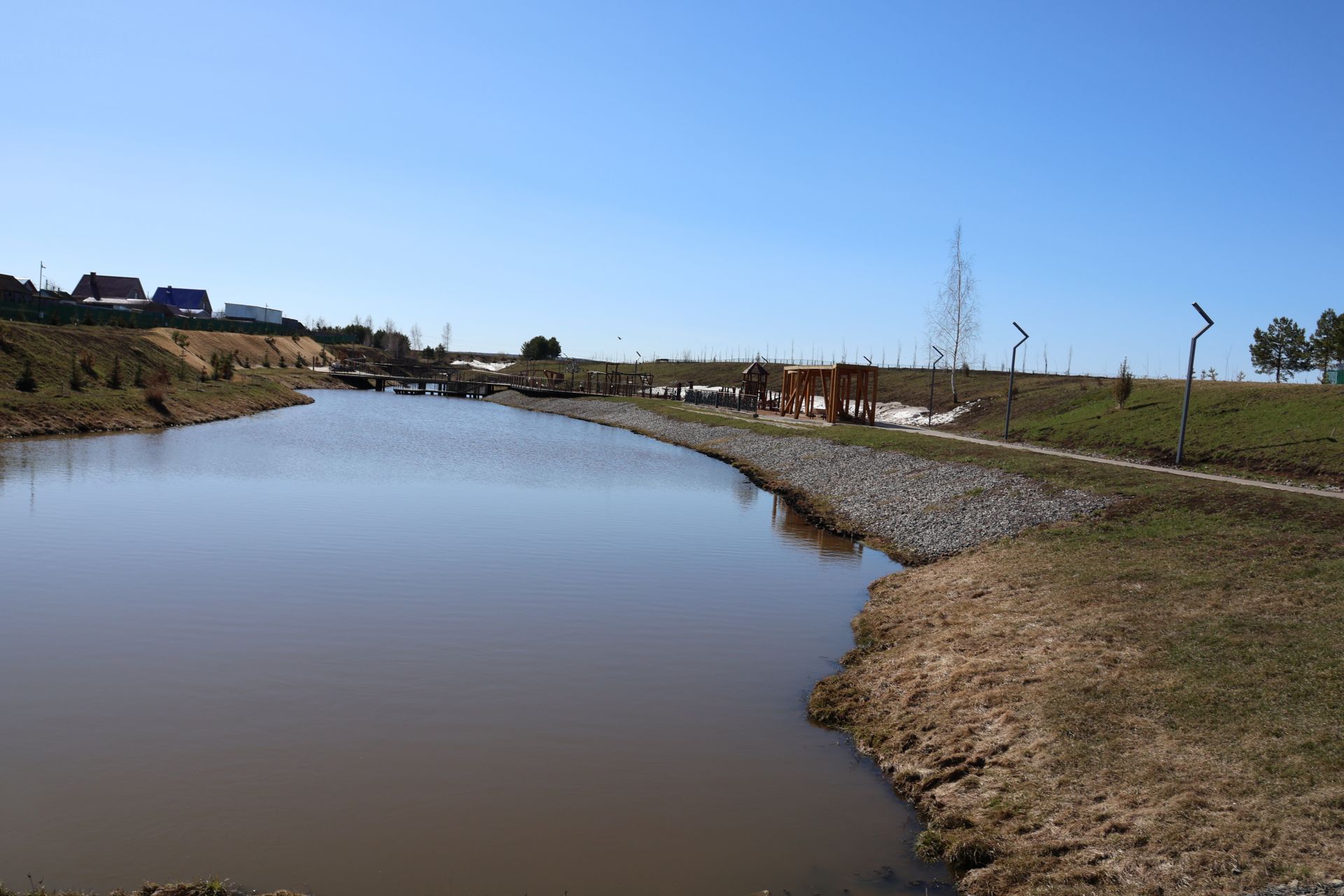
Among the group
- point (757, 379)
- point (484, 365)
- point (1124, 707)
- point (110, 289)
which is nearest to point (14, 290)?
point (110, 289)

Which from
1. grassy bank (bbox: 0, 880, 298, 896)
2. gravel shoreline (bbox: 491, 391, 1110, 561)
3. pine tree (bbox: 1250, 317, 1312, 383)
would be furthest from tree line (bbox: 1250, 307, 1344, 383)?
grassy bank (bbox: 0, 880, 298, 896)

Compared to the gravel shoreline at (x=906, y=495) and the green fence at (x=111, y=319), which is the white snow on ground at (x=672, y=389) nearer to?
the gravel shoreline at (x=906, y=495)

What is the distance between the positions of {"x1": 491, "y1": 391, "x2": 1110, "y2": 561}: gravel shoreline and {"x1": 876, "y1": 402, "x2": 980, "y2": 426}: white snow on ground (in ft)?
40.9

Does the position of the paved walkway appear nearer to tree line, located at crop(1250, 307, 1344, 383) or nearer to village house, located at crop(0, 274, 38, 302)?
tree line, located at crop(1250, 307, 1344, 383)

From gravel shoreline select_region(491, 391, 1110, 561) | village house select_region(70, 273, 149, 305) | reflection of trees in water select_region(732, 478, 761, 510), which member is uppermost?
village house select_region(70, 273, 149, 305)

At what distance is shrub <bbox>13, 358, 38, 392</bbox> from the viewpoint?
43.3m

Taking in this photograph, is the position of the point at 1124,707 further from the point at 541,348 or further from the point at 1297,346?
the point at 541,348

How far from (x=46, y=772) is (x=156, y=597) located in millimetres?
6910

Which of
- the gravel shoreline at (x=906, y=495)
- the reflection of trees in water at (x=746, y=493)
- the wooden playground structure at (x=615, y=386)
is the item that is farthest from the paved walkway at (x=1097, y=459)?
the wooden playground structure at (x=615, y=386)

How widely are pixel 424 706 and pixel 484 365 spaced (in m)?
152

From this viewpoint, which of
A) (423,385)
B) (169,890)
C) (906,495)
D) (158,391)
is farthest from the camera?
(423,385)

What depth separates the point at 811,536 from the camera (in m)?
25.5

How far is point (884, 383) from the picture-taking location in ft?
251

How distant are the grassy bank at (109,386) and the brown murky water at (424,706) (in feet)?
67.7
